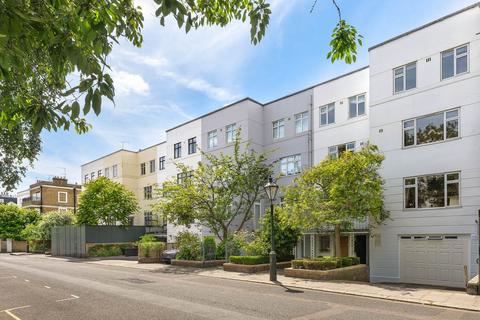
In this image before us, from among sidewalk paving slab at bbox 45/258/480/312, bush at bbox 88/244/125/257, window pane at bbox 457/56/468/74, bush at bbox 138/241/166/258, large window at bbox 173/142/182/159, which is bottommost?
bush at bbox 88/244/125/257

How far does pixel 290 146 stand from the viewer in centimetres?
2952

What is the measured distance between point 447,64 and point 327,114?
8.14m

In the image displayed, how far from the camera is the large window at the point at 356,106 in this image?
81.6 feet

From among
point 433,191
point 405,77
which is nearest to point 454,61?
point 405,77

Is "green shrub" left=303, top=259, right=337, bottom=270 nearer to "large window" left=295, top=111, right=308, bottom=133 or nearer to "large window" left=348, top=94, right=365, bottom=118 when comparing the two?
"large window" left=348, top=94, right=365, bottom=118

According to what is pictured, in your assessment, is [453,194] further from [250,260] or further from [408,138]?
[250,260]

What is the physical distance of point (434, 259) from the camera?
788 inches

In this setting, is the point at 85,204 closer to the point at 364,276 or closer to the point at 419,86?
the point at 364,276

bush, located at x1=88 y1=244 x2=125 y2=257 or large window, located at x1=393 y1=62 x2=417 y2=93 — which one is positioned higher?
large window, located at x1=393 y1=62 x2=417 y2=93

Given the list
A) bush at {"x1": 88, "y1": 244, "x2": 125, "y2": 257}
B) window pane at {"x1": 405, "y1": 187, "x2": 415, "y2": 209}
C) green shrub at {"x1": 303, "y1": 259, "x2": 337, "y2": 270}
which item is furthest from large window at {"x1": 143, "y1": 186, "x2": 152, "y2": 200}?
window pane at {"x1": 405, "y1": 187, "x2": 415, "y2": 209}

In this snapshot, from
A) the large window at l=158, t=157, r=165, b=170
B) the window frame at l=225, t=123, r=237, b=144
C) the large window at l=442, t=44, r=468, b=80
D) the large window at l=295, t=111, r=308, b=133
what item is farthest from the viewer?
the large window at l=158, t=157, r=165, b=170

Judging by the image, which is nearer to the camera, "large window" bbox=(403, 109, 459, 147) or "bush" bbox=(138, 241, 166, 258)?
"large window" bbox=(403, 109, 459, 147)

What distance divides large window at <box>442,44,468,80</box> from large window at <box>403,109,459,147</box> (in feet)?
6.20

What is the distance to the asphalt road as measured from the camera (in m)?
10.6
